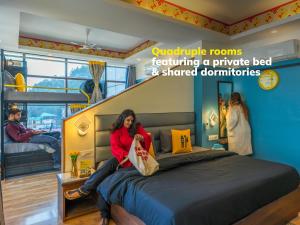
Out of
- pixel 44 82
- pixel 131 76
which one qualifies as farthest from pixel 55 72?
pixel 131 76

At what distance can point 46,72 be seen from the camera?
5.92 m

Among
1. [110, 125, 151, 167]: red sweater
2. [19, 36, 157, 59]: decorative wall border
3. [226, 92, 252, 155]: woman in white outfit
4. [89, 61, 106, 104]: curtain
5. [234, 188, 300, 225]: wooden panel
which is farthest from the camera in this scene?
[89, 61, 106, 104]: curtain

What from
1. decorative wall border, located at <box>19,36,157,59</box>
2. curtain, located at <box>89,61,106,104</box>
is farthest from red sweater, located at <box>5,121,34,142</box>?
decorative wall border, located at <box>19,36,157,59</box>

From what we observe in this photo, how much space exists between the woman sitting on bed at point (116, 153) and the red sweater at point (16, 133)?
246 cm

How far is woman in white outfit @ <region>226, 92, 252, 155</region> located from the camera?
Result: 4184mm

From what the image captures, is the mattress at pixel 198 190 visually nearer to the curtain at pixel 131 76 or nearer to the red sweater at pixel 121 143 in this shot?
the red sweater at pixel 121 143

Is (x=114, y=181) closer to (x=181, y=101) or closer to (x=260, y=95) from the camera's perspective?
(x=181, y=101)

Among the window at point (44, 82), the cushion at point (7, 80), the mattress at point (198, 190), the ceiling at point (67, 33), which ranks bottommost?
the mattress at point (198, 190)

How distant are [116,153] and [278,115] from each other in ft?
9.91

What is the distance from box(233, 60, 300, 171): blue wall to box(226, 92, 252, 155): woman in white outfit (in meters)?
0.15

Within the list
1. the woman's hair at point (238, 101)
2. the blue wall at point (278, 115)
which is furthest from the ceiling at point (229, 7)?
the woman's hair at point (238, 101)

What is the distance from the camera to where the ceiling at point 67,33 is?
4.33 meters

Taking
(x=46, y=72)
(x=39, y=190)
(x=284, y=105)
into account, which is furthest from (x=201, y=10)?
(x=46, y=72)

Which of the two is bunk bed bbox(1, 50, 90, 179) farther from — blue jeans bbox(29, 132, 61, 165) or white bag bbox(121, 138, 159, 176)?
white bag bbox(121, 138, 159, 176)
